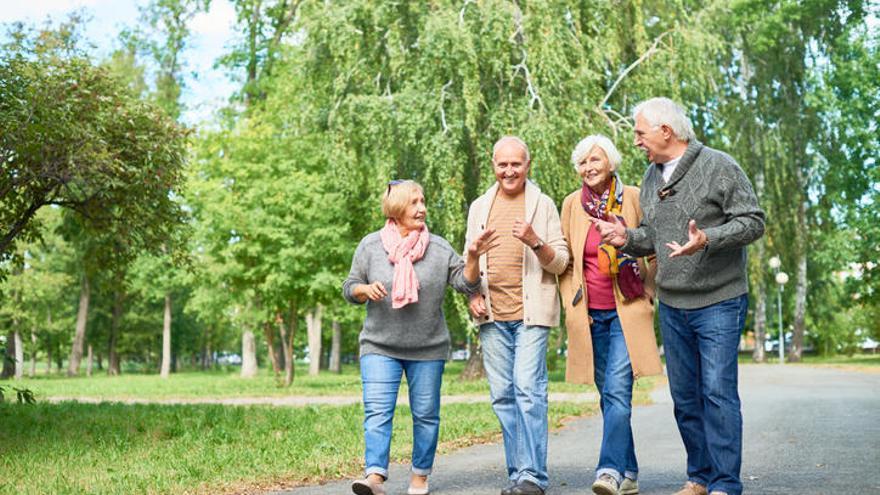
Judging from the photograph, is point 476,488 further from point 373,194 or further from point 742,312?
point 373,194

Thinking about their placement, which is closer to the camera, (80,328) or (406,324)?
(406,324)

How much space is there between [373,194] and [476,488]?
1547 cm

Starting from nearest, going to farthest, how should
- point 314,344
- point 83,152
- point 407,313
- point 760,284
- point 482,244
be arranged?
1. point 482,244
2. point 407,313
3. point 83,152
4. point 760,284
5. point 314,344

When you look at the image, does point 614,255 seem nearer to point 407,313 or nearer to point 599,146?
point 599,146

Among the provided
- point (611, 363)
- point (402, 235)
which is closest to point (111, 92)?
point (402, 235)

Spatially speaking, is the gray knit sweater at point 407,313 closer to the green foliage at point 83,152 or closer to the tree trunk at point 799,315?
the green foliage at point 83,152

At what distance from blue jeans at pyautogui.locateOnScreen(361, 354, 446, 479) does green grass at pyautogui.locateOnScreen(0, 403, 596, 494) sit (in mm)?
1243

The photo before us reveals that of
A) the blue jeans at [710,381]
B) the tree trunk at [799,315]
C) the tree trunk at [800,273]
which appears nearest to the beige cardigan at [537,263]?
the blue jeans at [710,381]

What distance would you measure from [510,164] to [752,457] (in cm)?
355

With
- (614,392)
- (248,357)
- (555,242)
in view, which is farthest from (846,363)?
(555,242)

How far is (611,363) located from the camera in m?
6.09

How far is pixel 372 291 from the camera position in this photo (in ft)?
19.8

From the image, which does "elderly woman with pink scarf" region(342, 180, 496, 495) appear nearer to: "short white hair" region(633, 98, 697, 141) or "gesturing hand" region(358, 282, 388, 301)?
"gesturing hand" region(358, 282, 388, 301)

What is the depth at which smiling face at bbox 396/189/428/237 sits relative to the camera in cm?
630
